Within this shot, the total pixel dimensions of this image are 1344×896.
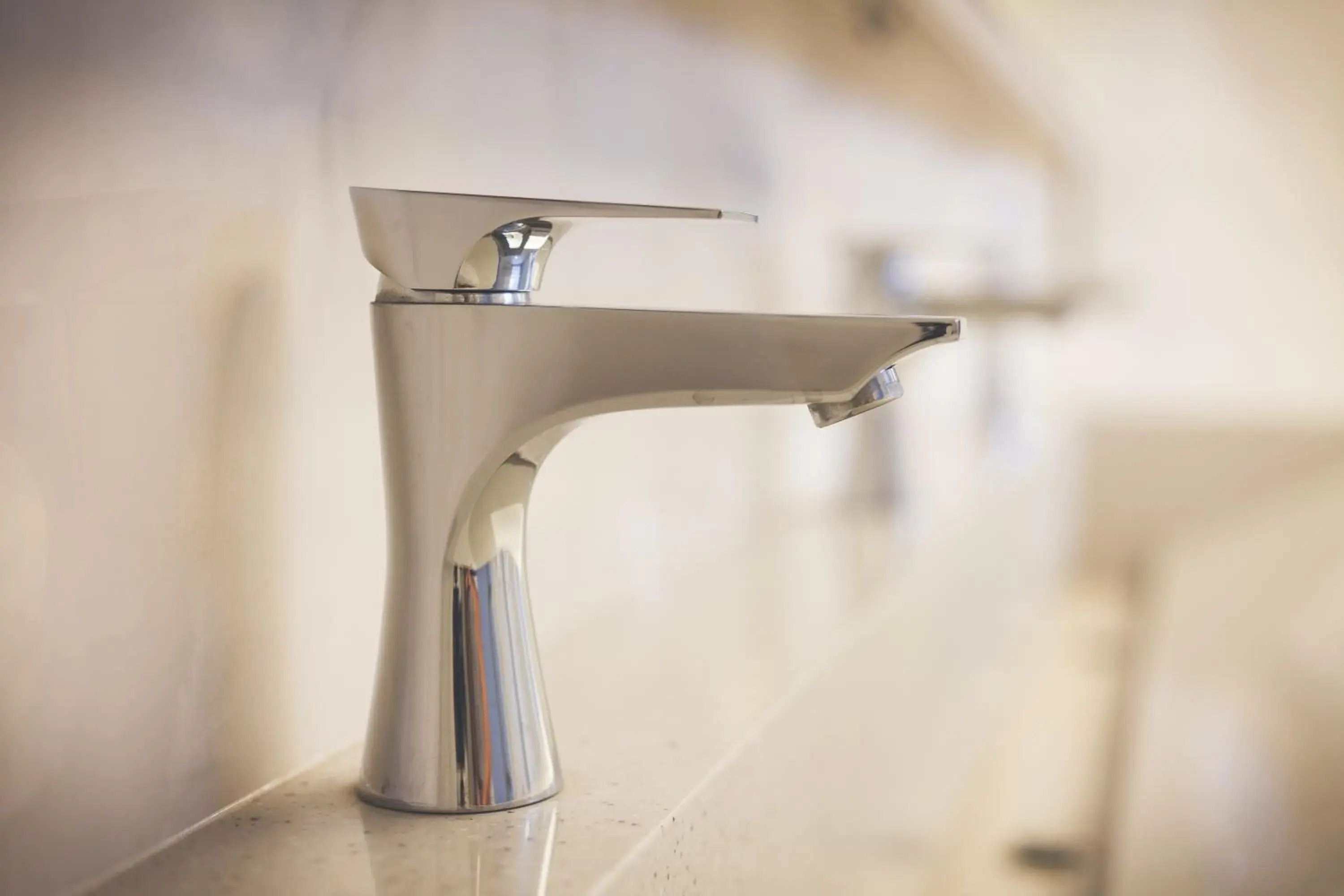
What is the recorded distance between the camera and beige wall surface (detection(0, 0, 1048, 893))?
291 millimetres

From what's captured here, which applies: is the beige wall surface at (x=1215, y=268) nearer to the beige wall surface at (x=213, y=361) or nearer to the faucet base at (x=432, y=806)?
the beige wall surface at (x=213, y=361)

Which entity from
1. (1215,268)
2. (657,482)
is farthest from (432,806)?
(1215,268)

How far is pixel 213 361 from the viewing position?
0.35 meters

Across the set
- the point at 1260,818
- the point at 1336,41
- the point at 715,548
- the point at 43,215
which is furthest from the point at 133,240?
the point at 1336,41

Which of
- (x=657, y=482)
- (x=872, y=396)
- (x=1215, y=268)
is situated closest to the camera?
(x=872, y=396)

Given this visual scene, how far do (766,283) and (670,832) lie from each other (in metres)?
0.55

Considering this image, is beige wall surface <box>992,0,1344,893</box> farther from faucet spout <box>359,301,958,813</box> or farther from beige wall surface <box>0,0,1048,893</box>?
faucet spout <box>359,301,958,813</box>

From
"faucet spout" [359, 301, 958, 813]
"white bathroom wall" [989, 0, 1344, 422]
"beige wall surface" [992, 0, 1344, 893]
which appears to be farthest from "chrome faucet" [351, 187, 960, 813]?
"white bathroom wall" [989, 0, 1344, 422]

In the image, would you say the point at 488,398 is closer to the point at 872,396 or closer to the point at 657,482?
the point at 872,396

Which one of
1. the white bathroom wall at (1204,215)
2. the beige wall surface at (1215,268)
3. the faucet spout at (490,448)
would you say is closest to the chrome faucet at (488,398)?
the faucet spout at (490,448)

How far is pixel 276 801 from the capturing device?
368mm

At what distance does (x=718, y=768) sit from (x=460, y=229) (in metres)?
0.19

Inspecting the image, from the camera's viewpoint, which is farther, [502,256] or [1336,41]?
[1336,41]

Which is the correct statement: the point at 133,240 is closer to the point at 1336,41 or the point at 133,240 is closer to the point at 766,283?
the point at 766,283
